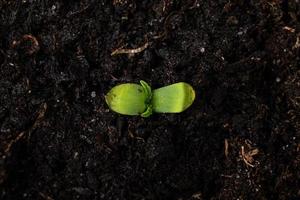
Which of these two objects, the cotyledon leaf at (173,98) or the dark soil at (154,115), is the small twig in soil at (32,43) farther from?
the cotyledon leaf at (173,98)

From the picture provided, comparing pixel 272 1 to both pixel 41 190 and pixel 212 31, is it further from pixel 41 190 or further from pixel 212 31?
pixel 41 190

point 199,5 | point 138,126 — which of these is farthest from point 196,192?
point 199,5

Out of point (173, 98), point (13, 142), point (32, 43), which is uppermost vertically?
point (32, 43)

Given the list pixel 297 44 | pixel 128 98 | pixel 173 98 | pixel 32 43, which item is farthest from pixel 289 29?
pixel 32 43

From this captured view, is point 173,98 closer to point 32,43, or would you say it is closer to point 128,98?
point 128,98

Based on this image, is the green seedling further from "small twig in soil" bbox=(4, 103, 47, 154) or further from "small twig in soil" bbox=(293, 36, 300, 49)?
"small twig in soil" bbox=(293, 36, 300, 49)

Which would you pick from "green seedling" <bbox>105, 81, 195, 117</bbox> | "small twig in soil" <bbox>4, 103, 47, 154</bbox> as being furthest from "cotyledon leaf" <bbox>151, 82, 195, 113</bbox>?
"small twig in soil" <bbox>4, 103, 47, 154</bbox>
